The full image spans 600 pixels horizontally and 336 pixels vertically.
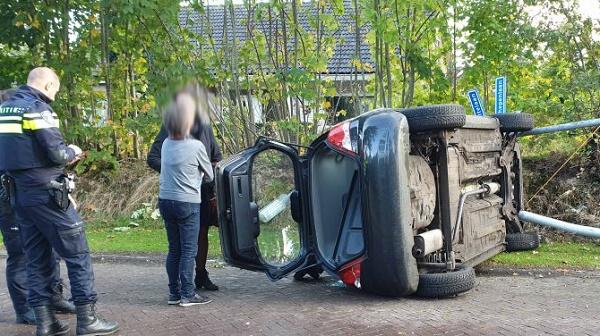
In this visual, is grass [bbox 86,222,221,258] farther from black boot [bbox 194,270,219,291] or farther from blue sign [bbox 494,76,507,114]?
blue sign [bbox 494,76,507,114]

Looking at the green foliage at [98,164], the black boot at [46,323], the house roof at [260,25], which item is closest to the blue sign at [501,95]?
the house roof at [260,25]

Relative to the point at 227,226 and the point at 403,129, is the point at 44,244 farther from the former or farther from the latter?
the point at 403,129

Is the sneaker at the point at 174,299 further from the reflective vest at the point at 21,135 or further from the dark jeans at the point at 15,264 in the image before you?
the reflective vest at the point at 21,135

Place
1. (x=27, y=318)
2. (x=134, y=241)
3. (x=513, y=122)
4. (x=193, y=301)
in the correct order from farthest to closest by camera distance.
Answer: (x=134, y=241) < (x=513, y=122) < (x=193, y=301) < (x=27, y=318)

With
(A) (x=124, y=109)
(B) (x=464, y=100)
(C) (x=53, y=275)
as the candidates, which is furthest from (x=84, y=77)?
(C) (x=53, y=275)

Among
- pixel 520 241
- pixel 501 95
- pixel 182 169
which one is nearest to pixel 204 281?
pixel 182 169

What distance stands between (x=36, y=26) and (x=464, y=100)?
27.5 feet

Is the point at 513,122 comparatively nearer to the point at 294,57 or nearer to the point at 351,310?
the point at 351,310

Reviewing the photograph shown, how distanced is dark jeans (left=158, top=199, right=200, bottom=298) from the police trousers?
87 centimetres

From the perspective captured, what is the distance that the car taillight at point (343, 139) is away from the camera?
539 cm

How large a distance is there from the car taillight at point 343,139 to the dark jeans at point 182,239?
1.36 metres

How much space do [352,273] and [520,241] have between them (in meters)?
2.92

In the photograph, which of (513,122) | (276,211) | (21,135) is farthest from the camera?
(513,122)

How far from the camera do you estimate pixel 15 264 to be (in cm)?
530
